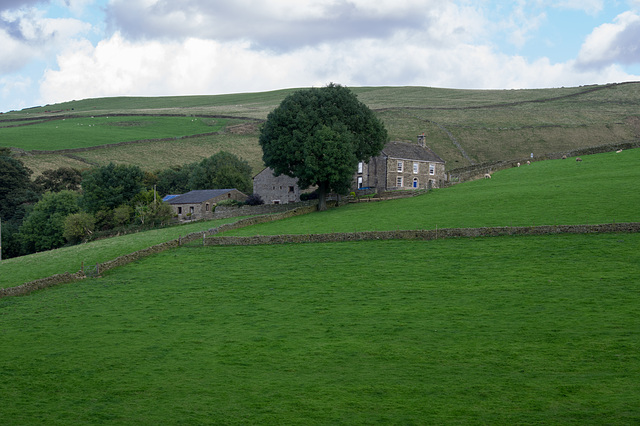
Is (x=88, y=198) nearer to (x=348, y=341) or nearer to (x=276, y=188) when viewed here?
(x=276, y=188)

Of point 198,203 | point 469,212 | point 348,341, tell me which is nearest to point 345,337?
point 348,341

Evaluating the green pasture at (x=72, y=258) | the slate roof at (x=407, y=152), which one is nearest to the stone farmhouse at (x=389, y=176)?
the slate roof at (x=407, y=152)

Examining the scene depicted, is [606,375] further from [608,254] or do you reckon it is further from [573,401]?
[608,254]

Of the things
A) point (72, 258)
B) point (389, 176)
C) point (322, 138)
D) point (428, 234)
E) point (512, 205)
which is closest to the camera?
point (428, 234)

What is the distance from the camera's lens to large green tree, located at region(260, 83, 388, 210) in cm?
6319

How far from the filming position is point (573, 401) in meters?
17.3

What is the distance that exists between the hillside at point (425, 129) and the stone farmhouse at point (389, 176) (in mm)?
30156

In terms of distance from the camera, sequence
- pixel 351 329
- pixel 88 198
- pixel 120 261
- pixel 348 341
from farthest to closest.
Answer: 1. pixel 88 198
2. pixel 120 261
3. pixel 351 329
4. pixel 348 341

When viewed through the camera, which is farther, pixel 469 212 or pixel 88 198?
pixel 88 198

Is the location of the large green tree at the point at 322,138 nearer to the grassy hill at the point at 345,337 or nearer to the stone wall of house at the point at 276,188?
the stone wall of house at the point at 276,188

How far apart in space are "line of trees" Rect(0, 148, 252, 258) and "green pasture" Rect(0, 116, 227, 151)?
80.4 feet

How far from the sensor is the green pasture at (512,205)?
4562 centimetres

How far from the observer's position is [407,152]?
266 feet

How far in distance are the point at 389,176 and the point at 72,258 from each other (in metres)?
41.1
